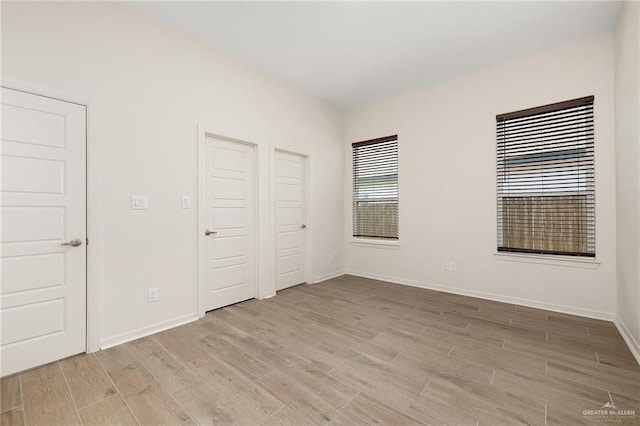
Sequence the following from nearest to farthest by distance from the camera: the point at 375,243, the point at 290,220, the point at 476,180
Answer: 1. the point at 476,180
2. the point at 290,220
3. the point at 375,243

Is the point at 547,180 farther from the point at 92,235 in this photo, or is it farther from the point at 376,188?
the point at 92,235

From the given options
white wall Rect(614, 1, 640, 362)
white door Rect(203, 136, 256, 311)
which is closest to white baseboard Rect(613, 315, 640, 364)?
white wall Rect(614, 1, 640, 362)

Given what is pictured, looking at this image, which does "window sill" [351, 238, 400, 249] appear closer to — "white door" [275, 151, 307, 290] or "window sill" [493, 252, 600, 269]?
"white door" [275, 151, 307, 290]

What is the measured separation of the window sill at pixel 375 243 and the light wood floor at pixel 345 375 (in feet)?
5.11

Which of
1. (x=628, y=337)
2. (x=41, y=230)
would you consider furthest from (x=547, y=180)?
(x=41, y=230)

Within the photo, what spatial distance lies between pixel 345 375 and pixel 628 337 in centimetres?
254

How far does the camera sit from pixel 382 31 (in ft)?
9.60

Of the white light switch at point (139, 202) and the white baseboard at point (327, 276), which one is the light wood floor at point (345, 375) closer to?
the white light switch at point (139, 202)

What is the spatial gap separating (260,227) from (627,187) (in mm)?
3719

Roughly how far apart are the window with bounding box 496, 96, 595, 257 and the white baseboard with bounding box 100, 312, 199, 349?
3837 mm

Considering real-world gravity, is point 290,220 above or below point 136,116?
below

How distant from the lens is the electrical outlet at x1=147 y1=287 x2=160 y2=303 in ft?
8.87

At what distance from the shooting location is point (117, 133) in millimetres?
2508

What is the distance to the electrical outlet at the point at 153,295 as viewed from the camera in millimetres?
2705
